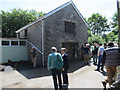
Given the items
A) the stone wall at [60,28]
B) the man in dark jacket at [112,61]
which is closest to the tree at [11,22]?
the stone wall at [60,28]

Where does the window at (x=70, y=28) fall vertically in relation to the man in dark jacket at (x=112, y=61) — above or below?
above

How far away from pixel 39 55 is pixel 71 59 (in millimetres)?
4368

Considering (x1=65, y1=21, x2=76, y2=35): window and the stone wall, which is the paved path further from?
(x1=65, y1=21, x2=76, y2=35): window

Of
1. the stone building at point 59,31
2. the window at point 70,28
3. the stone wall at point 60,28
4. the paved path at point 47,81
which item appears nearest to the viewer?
the paved path at point 47,81

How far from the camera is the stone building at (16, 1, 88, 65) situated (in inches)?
352

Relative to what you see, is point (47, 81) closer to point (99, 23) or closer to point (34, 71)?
point (34, 71)

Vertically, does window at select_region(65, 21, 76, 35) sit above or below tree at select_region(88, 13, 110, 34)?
below

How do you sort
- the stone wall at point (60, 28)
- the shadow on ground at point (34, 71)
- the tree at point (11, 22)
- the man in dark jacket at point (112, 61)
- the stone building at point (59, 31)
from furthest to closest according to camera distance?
the tree at point (11, 22)
the stone wall at point (60, 28)
the stone building at point (59, 31)
the shadow on ground at point (34, 71)
the man in dark jacket at point (112, 61)

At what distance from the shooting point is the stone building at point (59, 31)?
29.3 ft

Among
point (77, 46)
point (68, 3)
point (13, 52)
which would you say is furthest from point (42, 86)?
point (68, 3)

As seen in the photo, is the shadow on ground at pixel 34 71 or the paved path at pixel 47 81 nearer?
the paved path at pixel 47 81

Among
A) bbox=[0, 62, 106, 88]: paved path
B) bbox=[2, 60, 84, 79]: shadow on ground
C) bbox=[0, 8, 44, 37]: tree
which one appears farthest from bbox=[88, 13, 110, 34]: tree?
bbox=[0, 62, 106, 88]: paved path

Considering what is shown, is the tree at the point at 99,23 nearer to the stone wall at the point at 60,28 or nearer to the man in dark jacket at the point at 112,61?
the stone wall at the point at 60,28

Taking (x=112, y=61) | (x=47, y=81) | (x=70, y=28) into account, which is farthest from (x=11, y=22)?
(x=112, y=61)
